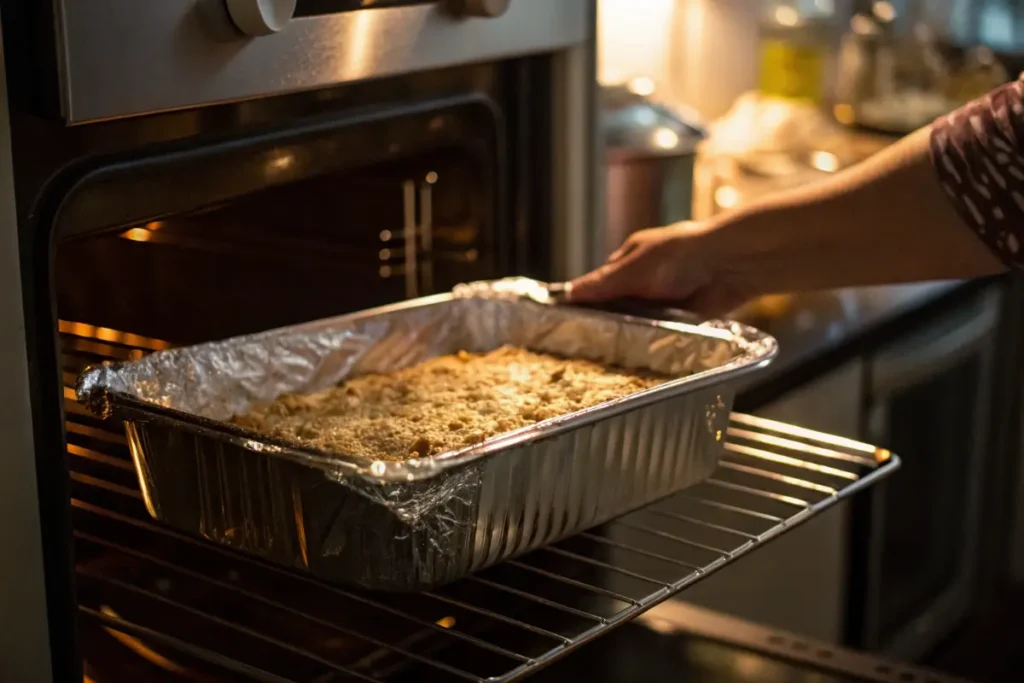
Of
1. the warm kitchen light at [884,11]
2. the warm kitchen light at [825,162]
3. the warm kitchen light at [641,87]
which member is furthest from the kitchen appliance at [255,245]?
the warm kitchen light at [884,11]

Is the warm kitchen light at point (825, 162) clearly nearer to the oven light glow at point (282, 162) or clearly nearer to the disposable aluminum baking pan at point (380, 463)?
the disposable aluminum baking pan at point (380, 463)

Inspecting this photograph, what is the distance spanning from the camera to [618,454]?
0.91 meters

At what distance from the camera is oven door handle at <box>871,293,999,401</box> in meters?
1.74

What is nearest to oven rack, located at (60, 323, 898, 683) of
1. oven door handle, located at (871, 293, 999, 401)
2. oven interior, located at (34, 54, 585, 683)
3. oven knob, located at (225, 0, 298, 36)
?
oven interior, located at (34, 54, 585, 683)

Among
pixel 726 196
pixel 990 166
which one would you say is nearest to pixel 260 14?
pixel 990 166

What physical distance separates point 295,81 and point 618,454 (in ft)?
1.09

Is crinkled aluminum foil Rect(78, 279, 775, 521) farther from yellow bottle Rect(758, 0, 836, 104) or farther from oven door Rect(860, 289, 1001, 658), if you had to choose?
yellow bottle Rect(758, 0, 836, 104)

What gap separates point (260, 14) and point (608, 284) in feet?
1.39

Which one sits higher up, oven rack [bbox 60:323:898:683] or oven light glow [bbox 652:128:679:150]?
oven light glow [bbox 652:128:679:150]

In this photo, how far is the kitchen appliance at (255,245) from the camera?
749 mm

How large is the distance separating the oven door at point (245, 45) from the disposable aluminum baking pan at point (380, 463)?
19cm

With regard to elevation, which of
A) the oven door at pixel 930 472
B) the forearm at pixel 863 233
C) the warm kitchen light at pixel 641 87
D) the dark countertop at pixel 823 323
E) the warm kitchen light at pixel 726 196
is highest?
the warm kitchen light at pixel 641 87

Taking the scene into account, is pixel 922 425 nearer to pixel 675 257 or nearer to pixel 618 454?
pixel 675 257

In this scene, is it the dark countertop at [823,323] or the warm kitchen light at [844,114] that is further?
the warm kitchen light at [844,114]
